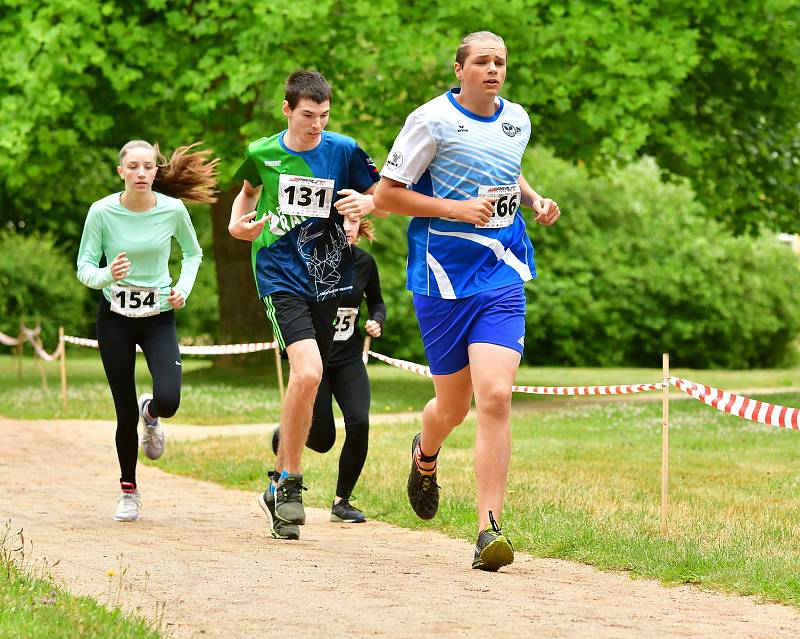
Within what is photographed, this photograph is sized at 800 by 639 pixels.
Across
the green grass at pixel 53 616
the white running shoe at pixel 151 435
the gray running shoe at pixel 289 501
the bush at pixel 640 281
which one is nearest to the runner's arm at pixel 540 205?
the gray running shoe at pixel 289 501

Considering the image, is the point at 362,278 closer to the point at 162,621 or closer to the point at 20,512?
the point at 20,512

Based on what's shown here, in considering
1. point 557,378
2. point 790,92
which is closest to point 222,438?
point 790,92

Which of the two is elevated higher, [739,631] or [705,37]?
[705,37]

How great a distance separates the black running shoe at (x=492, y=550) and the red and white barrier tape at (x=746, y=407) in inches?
69.9

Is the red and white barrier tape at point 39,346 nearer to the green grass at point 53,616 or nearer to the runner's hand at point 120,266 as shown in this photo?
the runner's hand at point 120,266

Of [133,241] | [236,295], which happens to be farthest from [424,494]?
[236,295]

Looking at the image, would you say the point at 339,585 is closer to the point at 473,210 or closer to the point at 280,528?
the point at 280,528

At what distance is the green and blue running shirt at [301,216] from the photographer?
730 centimetres

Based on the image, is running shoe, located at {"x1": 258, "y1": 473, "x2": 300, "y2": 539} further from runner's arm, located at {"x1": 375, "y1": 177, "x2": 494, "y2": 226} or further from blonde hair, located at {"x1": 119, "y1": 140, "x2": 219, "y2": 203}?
blonde hair, located at {"x1": 119, "y1": 140, "x2": 219, "y2": 203}

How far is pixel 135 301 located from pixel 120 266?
1.31ft

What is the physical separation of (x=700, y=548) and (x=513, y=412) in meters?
10.6

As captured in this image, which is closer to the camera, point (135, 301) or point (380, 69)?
point (135, 301)

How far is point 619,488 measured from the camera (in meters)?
9.71

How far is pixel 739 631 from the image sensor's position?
519 cm
